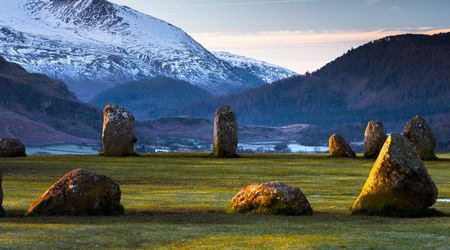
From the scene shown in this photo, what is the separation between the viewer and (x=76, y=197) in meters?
36.6

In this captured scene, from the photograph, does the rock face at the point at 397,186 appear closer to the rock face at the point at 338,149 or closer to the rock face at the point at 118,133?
the rock face at the point at 118,133

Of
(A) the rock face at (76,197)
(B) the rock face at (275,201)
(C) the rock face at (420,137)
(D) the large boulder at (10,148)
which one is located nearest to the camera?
(A) the rock face at (76,197)

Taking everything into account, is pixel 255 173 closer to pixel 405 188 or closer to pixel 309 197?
pixel 309 197

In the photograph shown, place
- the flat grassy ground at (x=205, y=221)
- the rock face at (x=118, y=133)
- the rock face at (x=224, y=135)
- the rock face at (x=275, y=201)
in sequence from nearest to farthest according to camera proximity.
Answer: the flat grassy ground at (x=205, y=221)
the rock face at (x=275, y=201)
the rock face at (x=118, y=133)
the rock face at (x=224, y=135)

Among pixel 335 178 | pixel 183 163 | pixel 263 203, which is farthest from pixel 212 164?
pixel 263 203

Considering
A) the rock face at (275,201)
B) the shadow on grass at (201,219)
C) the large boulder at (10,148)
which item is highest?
the large boulder at (10,148)

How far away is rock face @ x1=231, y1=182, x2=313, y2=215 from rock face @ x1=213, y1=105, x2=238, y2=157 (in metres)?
46.1

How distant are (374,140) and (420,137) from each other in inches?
164

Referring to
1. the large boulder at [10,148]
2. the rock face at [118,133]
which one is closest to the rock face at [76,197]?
the large boulder at [10,148]

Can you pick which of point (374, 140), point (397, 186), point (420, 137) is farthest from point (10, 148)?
point (397, 186)

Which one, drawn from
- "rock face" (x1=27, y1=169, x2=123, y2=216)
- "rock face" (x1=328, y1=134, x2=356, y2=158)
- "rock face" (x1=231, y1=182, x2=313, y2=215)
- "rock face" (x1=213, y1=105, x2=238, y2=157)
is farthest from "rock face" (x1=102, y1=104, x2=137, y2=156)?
"rock face" (x1=27, y1=169, x2=123, y2=216)

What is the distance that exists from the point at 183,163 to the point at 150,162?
8.39ft

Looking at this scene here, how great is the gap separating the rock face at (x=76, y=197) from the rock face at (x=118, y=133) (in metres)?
45.8

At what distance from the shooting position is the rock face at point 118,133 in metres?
82.8
